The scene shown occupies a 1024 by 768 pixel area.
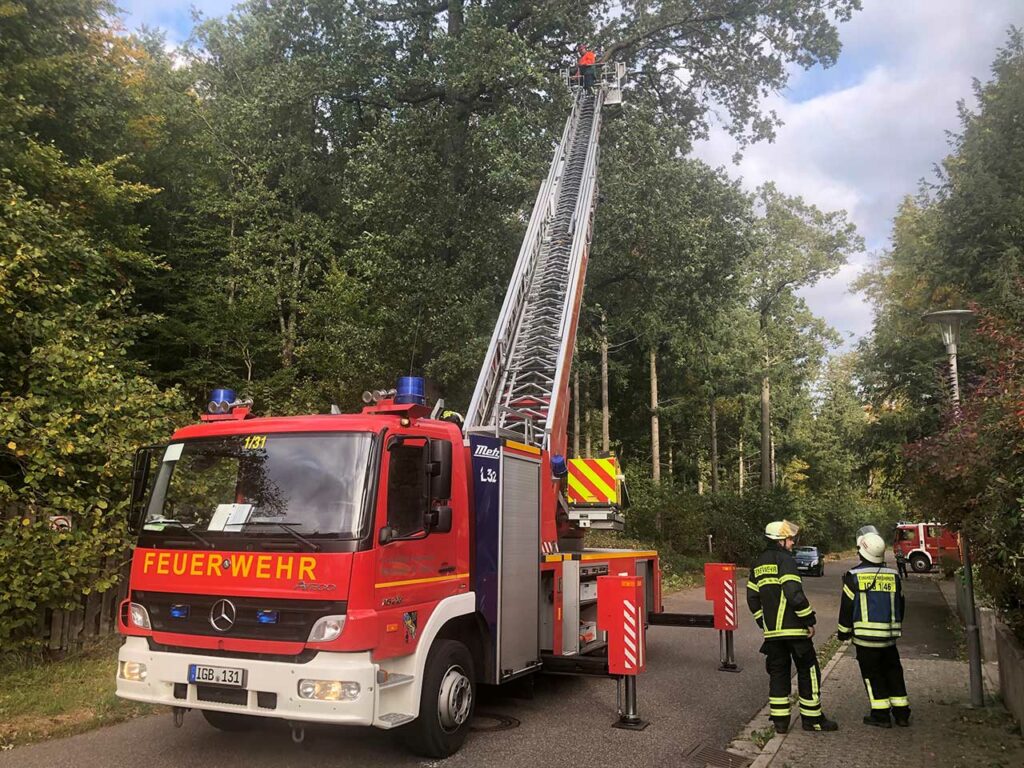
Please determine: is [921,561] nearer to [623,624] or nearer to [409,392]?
[623,624]

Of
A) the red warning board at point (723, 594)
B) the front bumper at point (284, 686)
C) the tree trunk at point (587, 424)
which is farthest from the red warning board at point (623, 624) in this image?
the tree trunk at point (587, 424)

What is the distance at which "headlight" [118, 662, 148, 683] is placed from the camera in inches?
192

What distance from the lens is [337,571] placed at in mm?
4574

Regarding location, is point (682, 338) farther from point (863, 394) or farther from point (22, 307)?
point (22, 307)

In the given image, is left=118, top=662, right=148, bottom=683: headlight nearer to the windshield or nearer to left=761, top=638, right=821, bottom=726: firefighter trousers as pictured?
the windshield

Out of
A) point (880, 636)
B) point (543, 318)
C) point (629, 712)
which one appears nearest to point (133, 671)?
point (629, 712)

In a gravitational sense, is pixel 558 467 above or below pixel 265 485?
above

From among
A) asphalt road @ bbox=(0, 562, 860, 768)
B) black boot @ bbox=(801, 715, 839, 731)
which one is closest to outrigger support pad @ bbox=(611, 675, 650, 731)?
asphalt road @ bbox=(0, 562, 860, 768)

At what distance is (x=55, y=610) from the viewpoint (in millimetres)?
7484

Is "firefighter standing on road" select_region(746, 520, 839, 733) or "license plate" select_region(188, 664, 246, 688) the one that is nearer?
"license plate" select_region(188, 664, 246, 688)

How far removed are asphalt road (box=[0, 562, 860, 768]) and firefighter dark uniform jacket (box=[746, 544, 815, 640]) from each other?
1.02 m

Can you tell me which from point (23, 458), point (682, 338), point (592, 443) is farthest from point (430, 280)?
point (592, 443)

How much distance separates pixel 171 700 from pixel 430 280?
11.5 m

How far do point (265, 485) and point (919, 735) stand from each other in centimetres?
555
